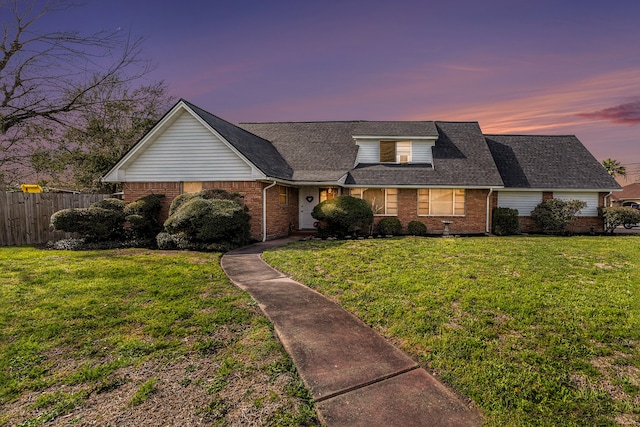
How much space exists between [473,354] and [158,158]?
46.8 feet

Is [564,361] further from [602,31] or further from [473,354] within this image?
[602,31]

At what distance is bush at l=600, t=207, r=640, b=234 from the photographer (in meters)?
16.8

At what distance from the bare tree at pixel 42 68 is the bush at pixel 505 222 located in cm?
1743

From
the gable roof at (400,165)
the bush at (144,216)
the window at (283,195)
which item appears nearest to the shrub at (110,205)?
the bush at (144,216)

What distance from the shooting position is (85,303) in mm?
5387

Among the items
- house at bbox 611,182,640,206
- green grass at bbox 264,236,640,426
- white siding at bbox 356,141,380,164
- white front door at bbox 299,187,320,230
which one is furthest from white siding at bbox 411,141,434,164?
house at bbox 611,182,640,206

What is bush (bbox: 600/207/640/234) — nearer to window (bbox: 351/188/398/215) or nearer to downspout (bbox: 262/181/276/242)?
window (bbox: 351/188/398/215)

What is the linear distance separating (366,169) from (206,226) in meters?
9.26

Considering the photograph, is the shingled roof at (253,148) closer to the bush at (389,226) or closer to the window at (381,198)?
the window at (381,198)

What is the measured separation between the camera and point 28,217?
12445mm

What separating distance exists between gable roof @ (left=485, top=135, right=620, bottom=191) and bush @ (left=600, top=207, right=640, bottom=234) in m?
1.20

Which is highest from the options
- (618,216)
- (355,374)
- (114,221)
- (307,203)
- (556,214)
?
(307,203)

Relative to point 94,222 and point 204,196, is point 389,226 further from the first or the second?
point 94,222

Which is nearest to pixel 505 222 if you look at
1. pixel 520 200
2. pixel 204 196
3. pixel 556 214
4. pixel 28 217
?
pixel 520 200
